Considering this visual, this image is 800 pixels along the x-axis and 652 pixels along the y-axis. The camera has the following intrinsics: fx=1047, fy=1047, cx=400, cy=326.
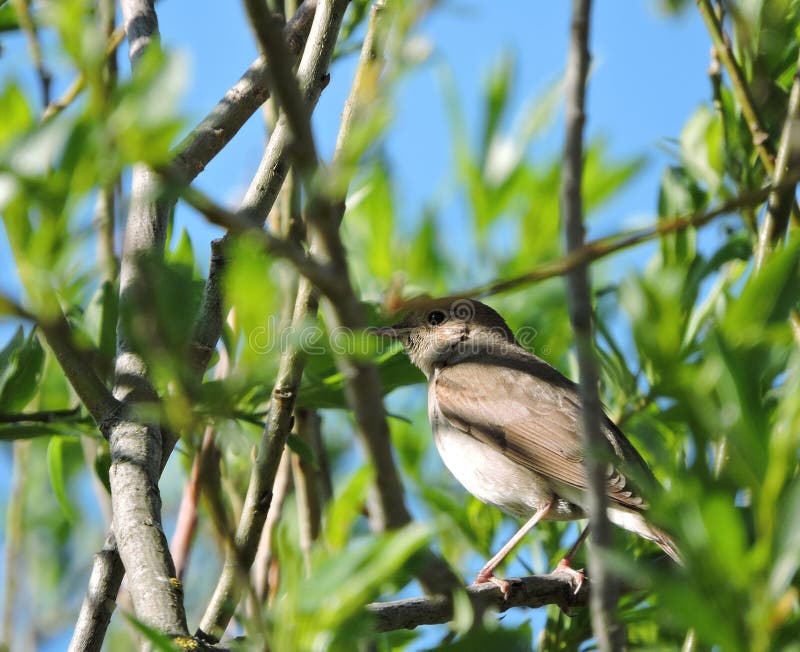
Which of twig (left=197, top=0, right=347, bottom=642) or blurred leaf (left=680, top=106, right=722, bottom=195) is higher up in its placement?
blurred leaf (left=680, top=106, right=722, bottom=195)

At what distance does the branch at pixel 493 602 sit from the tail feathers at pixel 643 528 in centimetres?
34

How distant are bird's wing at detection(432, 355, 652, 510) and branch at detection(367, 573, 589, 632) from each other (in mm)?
787

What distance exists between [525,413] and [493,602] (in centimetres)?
199

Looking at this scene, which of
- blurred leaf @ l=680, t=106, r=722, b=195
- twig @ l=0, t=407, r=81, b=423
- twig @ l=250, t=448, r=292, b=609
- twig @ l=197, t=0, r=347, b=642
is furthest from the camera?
blurred leaf @ l=680, t=106, r=722, b=195

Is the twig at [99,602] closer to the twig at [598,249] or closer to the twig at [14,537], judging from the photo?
the twig at [14,537]

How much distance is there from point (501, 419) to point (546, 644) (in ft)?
5.35

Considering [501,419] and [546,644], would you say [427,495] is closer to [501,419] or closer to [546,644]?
[546,644]

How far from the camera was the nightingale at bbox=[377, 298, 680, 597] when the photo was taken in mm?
4332

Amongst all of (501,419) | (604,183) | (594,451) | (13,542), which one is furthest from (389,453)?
(501,419)

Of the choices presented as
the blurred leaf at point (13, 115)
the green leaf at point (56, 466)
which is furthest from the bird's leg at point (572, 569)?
the blurred leaf at point (13, 115)

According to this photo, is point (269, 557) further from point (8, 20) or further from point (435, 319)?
point (435, 319)

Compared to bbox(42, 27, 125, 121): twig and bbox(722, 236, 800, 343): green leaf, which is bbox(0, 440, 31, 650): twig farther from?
bbox(722, 236, 800, 343): green leaf

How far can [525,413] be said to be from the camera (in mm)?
5098

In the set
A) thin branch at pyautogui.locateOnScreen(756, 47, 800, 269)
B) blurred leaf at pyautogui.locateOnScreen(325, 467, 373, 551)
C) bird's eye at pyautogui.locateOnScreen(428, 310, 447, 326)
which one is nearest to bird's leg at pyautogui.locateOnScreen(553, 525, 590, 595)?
thin branch at pyautogui.locateOnScreen(756, 47, 800, 269)
